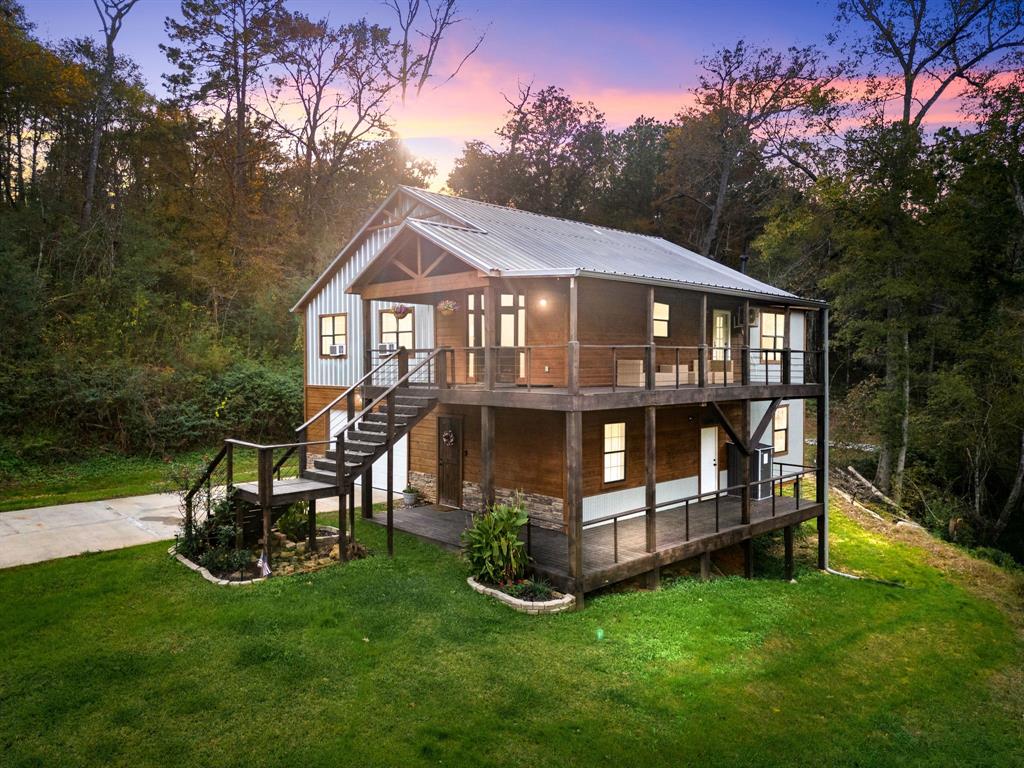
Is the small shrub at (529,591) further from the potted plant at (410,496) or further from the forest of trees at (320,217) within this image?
the forest of trees at (320,217)

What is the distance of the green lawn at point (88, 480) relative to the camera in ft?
50.1

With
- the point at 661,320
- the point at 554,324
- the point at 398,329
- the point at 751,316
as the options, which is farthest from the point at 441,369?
the point at 751,316

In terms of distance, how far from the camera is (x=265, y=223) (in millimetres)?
29578

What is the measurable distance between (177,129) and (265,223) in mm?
5424

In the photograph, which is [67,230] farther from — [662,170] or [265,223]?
[662,170]

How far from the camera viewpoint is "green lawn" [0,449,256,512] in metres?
15.3

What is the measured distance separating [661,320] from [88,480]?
1603cm

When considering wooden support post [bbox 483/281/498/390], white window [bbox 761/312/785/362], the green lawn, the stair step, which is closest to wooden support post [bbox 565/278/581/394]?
wooden support post [bbox 483/281/498/390]

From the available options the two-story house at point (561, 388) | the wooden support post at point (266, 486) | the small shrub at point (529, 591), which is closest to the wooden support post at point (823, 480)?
the two-story house at point (561, 388)

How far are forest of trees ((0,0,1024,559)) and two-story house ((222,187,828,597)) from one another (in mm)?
6093

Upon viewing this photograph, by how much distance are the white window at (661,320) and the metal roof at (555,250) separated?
38.7 inches

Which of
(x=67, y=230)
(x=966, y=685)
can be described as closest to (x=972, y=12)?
(x=966, y=685)

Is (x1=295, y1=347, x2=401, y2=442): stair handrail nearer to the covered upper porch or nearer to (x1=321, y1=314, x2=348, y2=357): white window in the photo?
the covered upper porch

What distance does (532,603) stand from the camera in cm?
960
